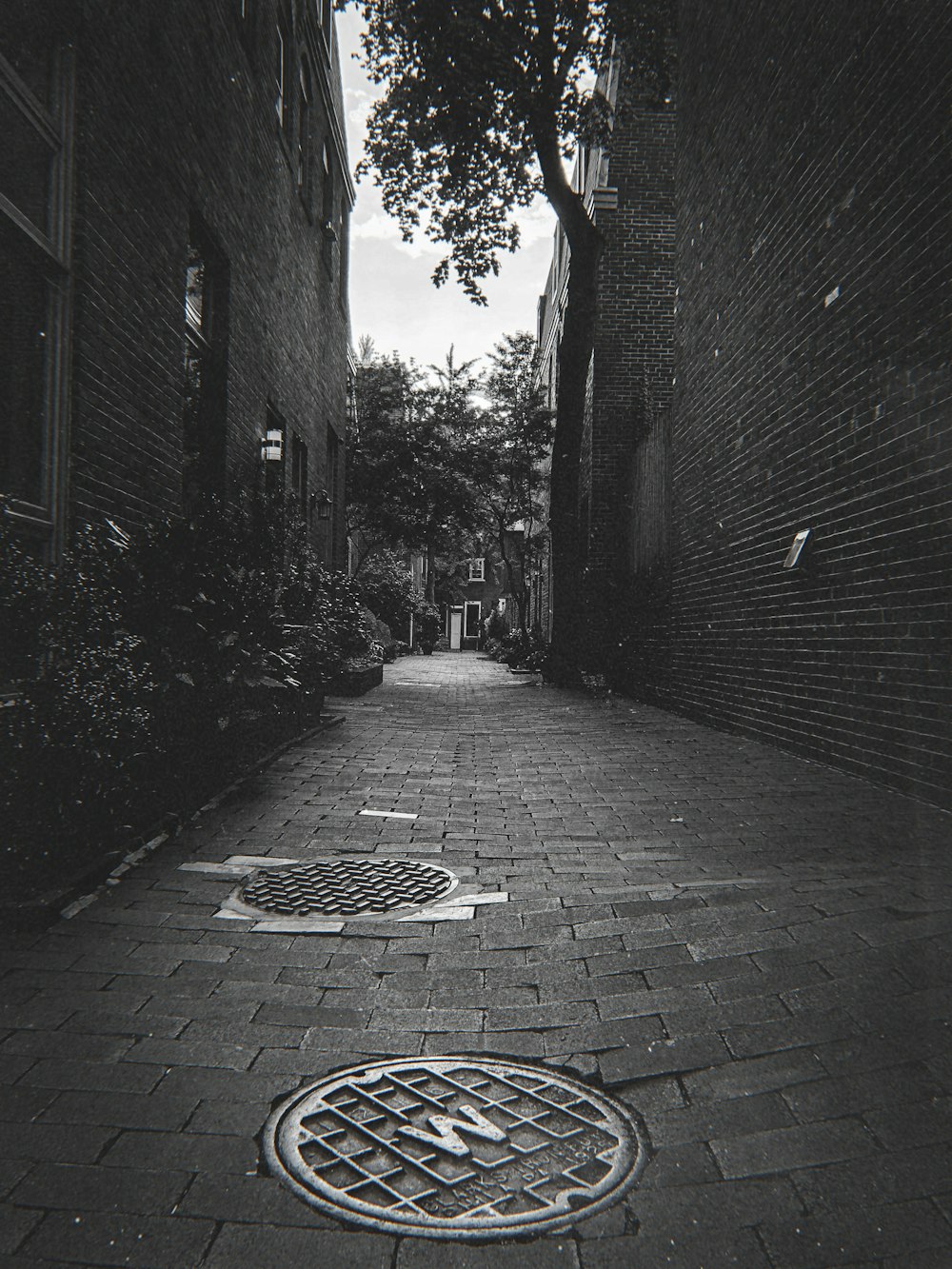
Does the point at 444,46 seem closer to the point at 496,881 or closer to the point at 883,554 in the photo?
the point at 883,554

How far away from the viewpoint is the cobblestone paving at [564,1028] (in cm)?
179

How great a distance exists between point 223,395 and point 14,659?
627 cm

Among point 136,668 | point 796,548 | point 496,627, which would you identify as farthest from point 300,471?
point 496,627

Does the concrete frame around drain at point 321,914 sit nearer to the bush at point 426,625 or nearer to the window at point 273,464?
the window at point 273,464

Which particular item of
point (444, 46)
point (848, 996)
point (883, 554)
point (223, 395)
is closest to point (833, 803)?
point (883, 554)

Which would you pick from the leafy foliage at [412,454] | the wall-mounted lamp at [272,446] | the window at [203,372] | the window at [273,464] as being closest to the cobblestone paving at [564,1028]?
the window at [203,372]

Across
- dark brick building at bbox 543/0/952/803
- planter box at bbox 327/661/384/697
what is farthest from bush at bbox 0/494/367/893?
planter box at bbox 327/661/384/697

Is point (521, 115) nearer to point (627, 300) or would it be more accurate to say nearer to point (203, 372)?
point (627, 300)

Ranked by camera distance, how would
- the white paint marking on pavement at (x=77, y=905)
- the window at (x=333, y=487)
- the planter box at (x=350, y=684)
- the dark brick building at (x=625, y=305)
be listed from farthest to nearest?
the window at (x=333, y=487) < the dark brick building at (x=625, y=305) < the planter box at (x=350, y=684) < the white paint marking on pavement at (x=77, y=905)

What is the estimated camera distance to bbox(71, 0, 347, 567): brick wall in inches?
224

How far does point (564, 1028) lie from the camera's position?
2648 mm

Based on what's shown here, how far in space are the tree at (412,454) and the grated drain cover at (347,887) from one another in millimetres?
18325

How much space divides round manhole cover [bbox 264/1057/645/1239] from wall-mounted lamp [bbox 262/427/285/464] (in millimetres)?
9388

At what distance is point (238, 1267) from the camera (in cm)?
168
